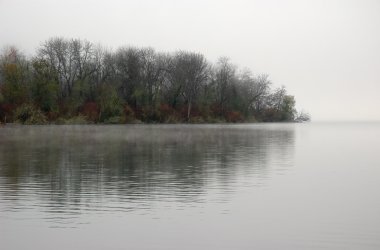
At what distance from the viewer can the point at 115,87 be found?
105 m

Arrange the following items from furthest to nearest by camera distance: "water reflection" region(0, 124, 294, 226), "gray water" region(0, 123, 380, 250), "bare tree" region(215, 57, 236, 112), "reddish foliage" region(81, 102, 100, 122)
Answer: "bare tree" region(215, 57, 236, 112) → "reddish foliage" region(81, 102, 100, 122) → "water reflection" region(0, 124, 294, 226) → "gray water" region(0, 123, 380, 250)

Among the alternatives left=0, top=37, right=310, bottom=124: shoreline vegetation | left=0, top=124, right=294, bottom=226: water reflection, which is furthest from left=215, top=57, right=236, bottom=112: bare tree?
left=0, top=124, right=294, bottom=226: water reflection

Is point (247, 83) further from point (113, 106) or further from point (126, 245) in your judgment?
point (126, 245)

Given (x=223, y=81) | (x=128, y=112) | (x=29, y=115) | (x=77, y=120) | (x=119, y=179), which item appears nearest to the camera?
(x=119, y=179)

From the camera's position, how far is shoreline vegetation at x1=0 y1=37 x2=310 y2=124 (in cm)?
9431

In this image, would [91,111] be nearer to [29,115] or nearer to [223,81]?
[29,115]

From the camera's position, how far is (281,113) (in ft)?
494

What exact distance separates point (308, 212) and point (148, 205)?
4191mm

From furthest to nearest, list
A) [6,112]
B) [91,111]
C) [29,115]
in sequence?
[91,111] < [29,115] < [6,112]

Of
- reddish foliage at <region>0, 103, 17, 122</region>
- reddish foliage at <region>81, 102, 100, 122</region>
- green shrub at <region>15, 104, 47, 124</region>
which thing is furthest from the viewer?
reddish foliage at <region>81, 102, 100, 122</region>

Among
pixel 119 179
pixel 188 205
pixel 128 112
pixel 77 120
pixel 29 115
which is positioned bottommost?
pixel 188 205

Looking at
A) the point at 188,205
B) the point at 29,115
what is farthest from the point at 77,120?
the point at 188,205

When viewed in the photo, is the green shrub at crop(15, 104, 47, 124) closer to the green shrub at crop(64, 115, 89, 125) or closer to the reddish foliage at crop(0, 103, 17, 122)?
the reddish foliage at crop(0, 103, 17, 122)

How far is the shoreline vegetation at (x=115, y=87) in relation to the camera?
309ft
